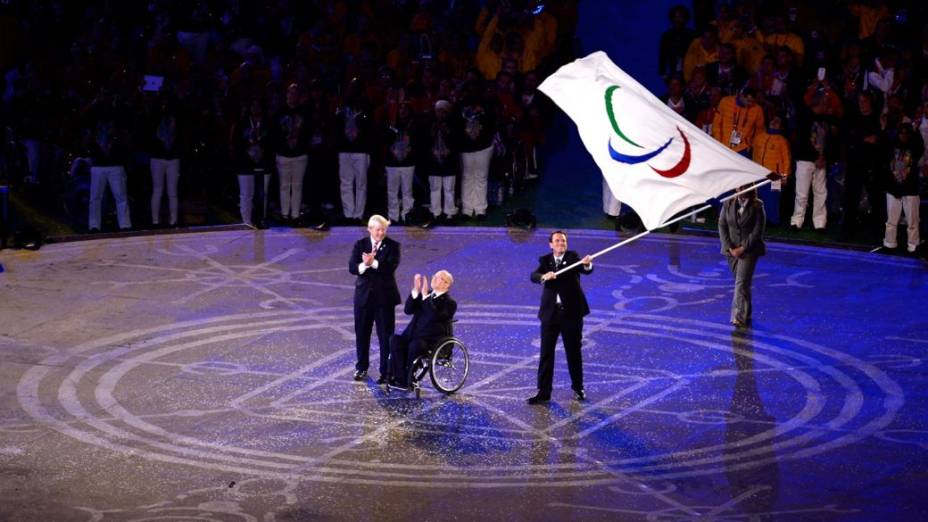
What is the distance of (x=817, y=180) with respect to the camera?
24.0 m

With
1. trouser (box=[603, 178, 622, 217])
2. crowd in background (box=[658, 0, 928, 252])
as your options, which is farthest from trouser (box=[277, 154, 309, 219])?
crowd in background (box=[658, 0, 928, 252])

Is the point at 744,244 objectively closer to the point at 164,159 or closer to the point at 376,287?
the point at 376,287

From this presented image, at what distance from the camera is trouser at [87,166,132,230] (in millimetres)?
23547

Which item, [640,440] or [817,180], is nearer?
[640,440]

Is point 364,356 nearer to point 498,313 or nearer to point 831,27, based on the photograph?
point 498,313

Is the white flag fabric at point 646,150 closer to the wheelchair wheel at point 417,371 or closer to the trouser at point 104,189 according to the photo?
the wheelchair wheel at point 417,371

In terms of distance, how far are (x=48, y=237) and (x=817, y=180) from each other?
12.3 m

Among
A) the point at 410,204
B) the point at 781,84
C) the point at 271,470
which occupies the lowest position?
the point at 271,470

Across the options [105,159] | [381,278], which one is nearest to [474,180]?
[105,159]

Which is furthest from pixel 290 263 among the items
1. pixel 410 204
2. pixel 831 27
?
pixel 831 27

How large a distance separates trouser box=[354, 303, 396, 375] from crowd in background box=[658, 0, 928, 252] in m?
9.81

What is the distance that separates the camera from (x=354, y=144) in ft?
81.0

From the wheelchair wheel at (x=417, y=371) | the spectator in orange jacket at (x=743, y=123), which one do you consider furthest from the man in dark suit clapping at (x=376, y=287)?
the spectator in orange jacket at (x=743, y=123)


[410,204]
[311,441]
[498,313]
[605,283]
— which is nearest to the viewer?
[311,441]
